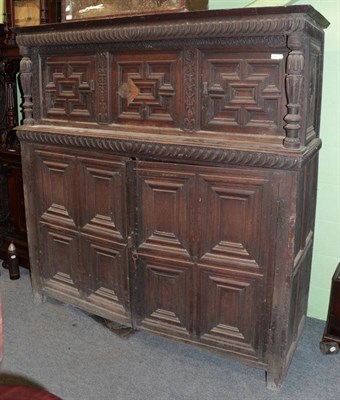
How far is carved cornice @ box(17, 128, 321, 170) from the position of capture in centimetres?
182

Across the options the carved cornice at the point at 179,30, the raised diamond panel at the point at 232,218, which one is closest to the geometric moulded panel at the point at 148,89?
the carved cornice at the point at 179,30

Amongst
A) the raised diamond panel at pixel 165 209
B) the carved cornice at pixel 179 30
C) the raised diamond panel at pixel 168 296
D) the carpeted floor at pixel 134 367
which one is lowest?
the carpeted floor at pixel 134 367

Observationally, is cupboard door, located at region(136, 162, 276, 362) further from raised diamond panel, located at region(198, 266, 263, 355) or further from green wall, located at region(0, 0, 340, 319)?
green wall, located at region(0, 0, 340, 319)

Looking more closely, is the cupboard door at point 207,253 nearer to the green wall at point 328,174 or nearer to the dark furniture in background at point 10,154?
the green wall at point 328,174

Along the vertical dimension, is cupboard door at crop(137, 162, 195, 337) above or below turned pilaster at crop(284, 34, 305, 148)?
below

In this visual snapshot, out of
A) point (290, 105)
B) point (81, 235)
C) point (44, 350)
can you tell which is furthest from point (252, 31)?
point (44, 350)

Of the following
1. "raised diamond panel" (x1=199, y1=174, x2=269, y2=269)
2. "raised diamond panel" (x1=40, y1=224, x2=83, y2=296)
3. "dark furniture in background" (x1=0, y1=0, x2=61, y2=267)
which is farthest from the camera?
"dark furniture in background" (x1=0, y1=0, x2=61, y2=267)

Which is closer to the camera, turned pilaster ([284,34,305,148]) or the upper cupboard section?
turned pilaster ([284,34,305,148])

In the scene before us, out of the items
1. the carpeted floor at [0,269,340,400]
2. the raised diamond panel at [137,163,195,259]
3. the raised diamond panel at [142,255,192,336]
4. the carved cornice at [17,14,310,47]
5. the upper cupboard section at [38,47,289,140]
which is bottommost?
the carpeted floor at [0,269,340,400]

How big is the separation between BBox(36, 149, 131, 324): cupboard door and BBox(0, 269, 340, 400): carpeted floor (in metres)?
0.17

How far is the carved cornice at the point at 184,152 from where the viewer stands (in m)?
1.82

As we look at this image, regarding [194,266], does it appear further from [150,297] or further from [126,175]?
[126,175]

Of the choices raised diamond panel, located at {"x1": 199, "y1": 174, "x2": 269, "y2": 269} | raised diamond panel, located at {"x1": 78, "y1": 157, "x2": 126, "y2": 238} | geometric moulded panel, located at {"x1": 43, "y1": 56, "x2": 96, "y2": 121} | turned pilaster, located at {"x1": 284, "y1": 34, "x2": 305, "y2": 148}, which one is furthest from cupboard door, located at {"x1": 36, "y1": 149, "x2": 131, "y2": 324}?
turned pilaster, located at {"x1": 284, "y1": 34, "x2": 305, "y2": 148}

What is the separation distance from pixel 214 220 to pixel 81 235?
81cm
